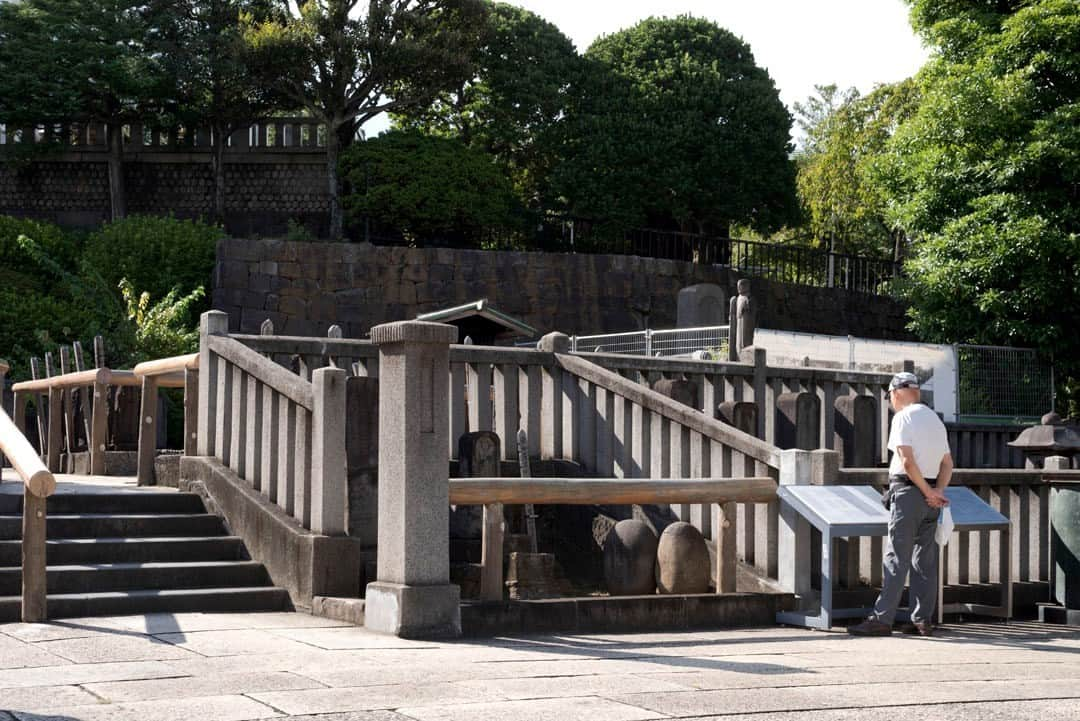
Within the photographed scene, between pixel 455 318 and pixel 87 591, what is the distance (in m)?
10.2

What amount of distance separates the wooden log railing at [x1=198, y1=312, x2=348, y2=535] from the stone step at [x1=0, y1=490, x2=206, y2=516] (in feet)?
1.33

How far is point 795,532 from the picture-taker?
366 inches

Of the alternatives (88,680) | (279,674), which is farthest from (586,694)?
(88,680)

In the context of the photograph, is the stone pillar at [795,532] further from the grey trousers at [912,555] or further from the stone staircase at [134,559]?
the stone staircase at [134,559]

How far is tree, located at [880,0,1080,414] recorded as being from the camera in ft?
78.5

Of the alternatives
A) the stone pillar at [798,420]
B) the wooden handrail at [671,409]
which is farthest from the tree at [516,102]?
the wooden handrail at [671,409]

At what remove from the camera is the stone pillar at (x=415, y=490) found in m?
7.75

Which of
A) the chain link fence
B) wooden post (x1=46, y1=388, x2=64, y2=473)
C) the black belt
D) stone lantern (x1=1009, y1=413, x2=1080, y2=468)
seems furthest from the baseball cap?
the chain link fence

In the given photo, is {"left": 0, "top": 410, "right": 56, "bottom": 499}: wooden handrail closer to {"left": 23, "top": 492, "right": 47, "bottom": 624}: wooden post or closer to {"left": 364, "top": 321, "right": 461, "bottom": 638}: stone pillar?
{"left": 23, "top": 492, "right": 47, "bottom": 624}: wooden post

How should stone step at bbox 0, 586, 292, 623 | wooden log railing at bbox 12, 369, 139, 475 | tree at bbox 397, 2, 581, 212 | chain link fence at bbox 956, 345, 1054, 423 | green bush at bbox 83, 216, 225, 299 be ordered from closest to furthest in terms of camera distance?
1. stone step at bbox 0, 586, 292, 623
2. wooden log railing at bbox 12, 369, 139, 475
3. chain link fence at bbox 956, 345, 1054, 423
4. green bush at bbox 83, 216, 225, 299
5. tree at bbox 397, 2, 581, 212

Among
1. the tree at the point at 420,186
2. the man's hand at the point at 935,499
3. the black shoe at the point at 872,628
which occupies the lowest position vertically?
the black shoe at the point at 872,628

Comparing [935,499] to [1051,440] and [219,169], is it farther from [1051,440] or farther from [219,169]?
[219,169]

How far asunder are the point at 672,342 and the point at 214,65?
1236cm

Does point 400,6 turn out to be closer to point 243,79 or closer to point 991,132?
point 243,79
